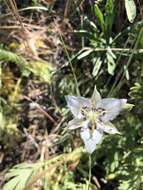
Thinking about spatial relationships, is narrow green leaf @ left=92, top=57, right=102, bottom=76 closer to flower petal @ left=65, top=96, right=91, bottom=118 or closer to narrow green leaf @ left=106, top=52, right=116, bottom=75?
narrow green leaf @ left=106, top=52, right=116, bottom=75

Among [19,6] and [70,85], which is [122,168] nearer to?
[70,85]

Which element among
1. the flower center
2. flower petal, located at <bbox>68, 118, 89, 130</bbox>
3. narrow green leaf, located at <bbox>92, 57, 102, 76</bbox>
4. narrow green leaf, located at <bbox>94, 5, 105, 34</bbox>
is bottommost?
flower petal, located at <bbox>68, 118, 89, 130</bbox>

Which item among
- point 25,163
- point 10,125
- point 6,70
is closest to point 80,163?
point 25,163

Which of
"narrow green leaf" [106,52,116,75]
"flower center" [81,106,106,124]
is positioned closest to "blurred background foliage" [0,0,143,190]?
"narrow green leaf" [106,52,116,75]

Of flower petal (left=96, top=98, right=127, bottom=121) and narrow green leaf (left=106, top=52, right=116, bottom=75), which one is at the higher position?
narrow green leaf (left=106, top=52, right=116, bottom=75)

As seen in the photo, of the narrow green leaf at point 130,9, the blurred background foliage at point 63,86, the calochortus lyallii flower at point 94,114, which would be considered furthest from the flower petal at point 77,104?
the narrow green leaf at point 130,9

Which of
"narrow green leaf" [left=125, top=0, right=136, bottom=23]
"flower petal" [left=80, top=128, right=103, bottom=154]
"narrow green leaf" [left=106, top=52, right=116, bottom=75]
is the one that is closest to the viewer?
"flower petal" [left=80, top=128, right=103, bottom=154]
